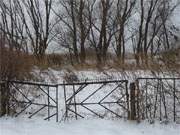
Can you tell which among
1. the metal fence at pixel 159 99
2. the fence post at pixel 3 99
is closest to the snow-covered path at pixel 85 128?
the metal fence at pixel 159 99

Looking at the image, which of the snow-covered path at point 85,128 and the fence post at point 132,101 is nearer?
the snow-covered path at point 85,128

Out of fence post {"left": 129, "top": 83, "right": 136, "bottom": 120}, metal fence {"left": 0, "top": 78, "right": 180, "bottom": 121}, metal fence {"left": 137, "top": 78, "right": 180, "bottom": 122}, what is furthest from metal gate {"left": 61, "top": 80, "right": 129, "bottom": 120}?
metal fence {"left": 137, "top": 78, "right": 180, "bottom": 122}

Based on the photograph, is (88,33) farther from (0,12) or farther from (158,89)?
(158,89)

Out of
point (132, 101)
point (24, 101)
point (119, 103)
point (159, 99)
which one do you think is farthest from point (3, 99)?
point (159, 99)

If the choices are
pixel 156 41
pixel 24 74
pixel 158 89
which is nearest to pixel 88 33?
pixel 156 41

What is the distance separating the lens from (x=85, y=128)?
9922mm

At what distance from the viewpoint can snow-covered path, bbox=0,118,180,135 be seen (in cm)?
959

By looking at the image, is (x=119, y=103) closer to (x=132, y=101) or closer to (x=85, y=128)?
(x=132, y=101)

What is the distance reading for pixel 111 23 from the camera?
34.5 meters

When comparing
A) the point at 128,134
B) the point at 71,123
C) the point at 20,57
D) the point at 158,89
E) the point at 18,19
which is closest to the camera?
the point at 128,134

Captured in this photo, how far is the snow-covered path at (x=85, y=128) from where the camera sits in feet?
31.4

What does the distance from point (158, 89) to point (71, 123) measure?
101 inches

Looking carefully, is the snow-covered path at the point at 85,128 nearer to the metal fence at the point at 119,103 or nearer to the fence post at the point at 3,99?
the metal fence at the point at 119,103

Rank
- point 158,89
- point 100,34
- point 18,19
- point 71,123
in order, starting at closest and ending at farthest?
point 71,123
point 158,89
point 100,34
point 18,19
